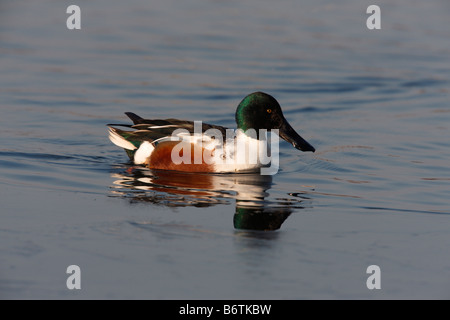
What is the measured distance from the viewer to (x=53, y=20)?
14.9 metres

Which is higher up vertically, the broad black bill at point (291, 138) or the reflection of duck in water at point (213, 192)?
the broad black bill at point (291, 138)

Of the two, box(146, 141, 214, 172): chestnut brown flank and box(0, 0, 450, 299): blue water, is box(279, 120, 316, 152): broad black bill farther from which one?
box(146, 141, 214, 172): chestnut brown flank

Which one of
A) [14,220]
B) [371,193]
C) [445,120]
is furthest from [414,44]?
[14,220]

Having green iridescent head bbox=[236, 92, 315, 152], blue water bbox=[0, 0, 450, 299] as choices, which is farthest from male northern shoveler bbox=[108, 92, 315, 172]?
blue water bbox=[0, 0, 450, 299]

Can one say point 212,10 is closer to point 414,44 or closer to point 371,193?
point 414,44

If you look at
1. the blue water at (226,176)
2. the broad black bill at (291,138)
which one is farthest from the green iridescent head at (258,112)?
the blue water at (226,176)

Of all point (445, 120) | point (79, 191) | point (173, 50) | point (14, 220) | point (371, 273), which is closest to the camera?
point (371, 273)

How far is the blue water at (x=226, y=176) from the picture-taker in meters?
5.17

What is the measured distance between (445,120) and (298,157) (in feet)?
8.89

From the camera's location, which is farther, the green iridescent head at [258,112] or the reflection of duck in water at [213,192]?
the green iridescent head at [258,112]

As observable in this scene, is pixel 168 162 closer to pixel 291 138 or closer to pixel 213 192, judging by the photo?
pixel 213 192

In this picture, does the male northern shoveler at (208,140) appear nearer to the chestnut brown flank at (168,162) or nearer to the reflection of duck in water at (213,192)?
the chestnut brown flank at (168,162)

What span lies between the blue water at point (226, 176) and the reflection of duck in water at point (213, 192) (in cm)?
3

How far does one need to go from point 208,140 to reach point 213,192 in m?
0.86
